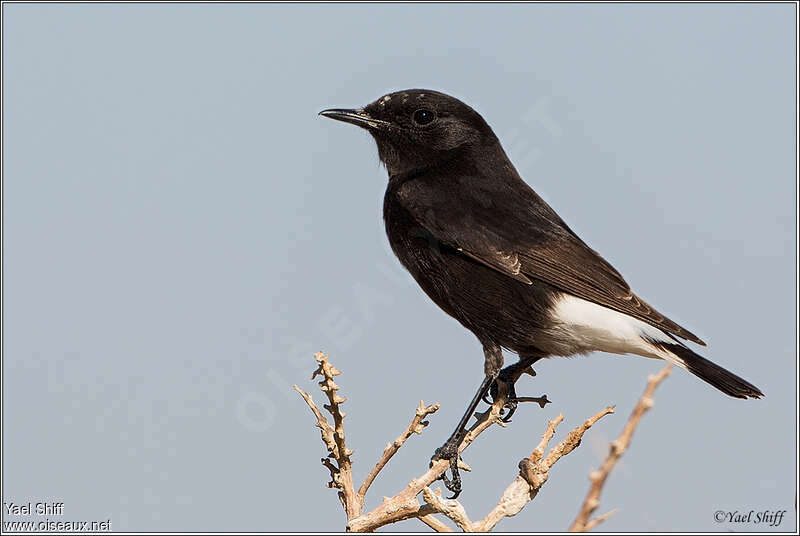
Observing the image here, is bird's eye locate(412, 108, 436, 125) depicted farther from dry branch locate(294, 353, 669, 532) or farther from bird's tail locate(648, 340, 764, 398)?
dry branch locate(294, 353, 669, 532)

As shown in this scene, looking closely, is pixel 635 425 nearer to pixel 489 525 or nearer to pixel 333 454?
pixel 489 525

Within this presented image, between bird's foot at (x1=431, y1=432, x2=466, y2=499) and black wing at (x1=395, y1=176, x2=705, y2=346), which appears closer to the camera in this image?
bird's foot at (x1=431, y1=432, x2=466, y2=499)

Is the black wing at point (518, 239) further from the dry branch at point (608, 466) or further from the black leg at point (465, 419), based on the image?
the dry branch at point (608, 466)

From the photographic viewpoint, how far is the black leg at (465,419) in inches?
198

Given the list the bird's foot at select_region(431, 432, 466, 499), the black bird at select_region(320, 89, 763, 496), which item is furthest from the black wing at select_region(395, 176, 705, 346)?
the bird's foot at select_region(431, 432, 466, 499)

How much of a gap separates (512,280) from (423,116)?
1.48 metres

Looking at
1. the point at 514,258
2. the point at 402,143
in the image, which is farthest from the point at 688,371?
the point at 402,143

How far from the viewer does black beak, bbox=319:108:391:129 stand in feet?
21.2

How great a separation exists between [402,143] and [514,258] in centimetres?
132

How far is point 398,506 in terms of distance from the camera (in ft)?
11.0

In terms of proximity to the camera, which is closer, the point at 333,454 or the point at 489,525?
the point at 489,525

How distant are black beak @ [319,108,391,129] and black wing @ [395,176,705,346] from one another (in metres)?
0.59

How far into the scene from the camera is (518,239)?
224 inches

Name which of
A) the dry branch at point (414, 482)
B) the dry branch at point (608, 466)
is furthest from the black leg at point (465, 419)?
the dry branch at point (608, 466)
